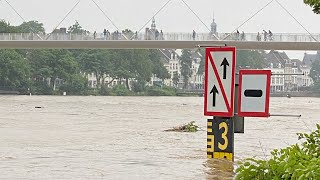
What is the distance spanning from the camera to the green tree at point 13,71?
94.8 metres

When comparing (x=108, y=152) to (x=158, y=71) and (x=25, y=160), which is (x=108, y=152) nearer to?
(x=25, y=160)

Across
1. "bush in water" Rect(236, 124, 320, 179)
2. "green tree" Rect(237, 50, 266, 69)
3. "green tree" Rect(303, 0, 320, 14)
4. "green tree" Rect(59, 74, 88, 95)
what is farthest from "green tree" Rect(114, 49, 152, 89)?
"green tree" Rect(303, 0, 320, 14)

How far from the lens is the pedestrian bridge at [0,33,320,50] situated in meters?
59.0

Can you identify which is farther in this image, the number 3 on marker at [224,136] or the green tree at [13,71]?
the green tree at [13,71]

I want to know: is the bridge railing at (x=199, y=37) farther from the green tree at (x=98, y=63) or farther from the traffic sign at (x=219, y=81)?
the traffic sign at (x=219, y=81)

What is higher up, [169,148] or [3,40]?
[3,40]

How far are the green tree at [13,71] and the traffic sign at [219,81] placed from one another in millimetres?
90408

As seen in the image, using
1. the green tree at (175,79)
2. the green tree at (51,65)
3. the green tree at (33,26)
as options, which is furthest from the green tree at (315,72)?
the green tree at (51,65)

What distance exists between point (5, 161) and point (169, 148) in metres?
4.83

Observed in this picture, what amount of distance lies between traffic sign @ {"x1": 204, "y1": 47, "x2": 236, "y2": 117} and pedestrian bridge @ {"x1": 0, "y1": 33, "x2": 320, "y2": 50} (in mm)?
51012

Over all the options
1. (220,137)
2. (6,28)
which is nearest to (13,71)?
(6,28)

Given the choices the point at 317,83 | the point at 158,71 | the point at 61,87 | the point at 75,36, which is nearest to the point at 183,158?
the point at 75,36

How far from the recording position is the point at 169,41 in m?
59.3

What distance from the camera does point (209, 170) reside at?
398 inches
